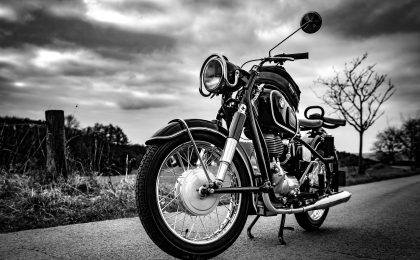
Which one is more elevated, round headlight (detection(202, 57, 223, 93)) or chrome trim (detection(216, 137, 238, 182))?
round headlight (detection(202, 57, 223, 93))

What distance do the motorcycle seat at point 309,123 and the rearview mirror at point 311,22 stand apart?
116 centimetres

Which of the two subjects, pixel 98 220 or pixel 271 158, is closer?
→ pixel 271 158

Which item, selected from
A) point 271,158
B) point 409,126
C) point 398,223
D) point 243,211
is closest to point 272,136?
point 271,158

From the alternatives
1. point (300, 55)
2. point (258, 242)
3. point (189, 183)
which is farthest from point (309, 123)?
point (189, 183)

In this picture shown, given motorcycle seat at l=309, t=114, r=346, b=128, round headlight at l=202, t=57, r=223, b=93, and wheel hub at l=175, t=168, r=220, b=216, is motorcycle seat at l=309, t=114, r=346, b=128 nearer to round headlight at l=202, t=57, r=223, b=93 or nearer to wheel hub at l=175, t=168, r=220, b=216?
round headlight at l=202, t=57, r=223, b=93

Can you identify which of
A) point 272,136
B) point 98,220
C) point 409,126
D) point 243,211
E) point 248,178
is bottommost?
point 98,220

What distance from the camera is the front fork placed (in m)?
2.72

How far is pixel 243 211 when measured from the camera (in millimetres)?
2938

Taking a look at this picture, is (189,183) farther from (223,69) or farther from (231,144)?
(223,69)

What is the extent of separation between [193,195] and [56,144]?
4.44 meters

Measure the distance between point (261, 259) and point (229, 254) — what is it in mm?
293

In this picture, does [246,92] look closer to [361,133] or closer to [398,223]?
[398,223]

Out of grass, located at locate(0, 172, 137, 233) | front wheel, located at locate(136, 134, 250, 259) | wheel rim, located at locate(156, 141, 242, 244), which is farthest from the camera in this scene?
grass, located at locate(0, 172, 137, 233)

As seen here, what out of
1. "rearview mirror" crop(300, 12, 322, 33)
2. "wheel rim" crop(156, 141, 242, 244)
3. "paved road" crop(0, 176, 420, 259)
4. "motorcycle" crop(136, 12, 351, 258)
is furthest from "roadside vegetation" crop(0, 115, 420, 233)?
"rearview mirror" crop(300, 12, 322, 33)
